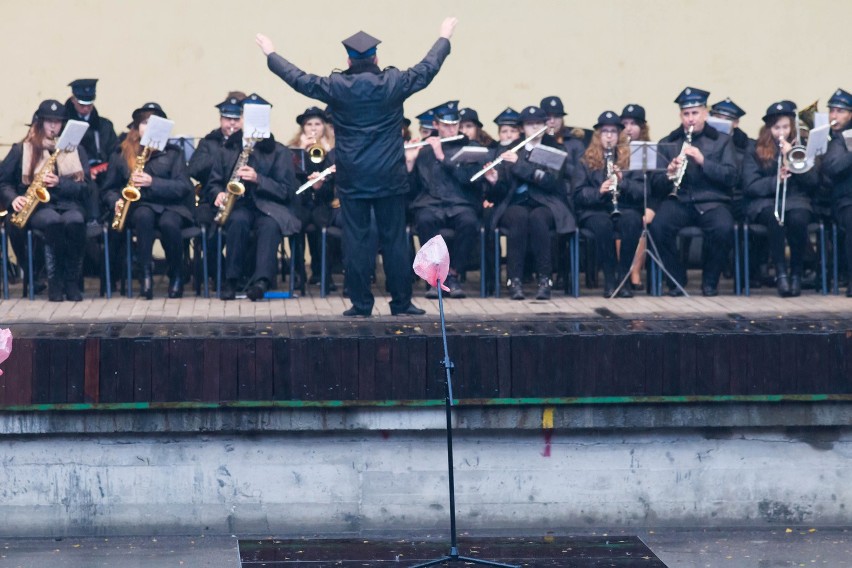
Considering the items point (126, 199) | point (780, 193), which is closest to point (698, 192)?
A: point (780, 193)

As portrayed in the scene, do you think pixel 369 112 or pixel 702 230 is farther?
pixel 702 230

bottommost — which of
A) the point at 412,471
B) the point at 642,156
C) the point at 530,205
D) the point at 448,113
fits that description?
the point at 412,471

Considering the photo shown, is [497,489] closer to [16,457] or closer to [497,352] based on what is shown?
[497,352]

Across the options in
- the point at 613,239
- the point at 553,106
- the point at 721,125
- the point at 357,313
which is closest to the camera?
the point at 357,313

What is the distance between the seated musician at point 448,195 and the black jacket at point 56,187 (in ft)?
7.45

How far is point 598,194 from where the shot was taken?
12242 mm

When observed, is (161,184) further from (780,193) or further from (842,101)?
(842,101)

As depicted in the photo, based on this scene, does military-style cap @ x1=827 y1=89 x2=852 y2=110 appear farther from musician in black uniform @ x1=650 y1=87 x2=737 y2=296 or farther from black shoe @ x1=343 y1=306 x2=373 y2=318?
black shoe @ x1=343 y1=306 x2=373 y2=318

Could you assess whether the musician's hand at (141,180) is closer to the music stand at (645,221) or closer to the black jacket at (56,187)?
the black jacket at (56,187)

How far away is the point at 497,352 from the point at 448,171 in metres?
2.63

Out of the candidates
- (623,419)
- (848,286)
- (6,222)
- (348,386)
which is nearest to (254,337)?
(348,386)

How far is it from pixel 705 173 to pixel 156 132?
3.81 meters

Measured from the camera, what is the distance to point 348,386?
988 cm

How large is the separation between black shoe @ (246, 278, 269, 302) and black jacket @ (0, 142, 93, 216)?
1.29 metres
